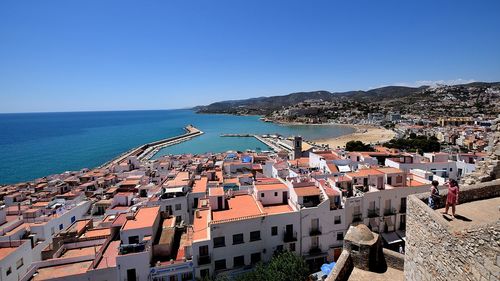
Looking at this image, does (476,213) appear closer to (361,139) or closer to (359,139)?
(361,139)

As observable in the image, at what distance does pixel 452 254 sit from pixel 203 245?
14.1 meters

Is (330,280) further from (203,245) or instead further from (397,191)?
(397,191)

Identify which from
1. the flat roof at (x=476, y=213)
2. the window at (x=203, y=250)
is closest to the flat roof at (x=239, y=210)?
the window at (x=203, y=250)

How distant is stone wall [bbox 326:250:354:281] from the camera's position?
297 inches

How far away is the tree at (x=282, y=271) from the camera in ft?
47.4

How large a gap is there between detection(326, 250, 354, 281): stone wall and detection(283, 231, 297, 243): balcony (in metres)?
10.1

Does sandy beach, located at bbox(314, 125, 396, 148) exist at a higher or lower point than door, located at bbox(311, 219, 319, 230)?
lower

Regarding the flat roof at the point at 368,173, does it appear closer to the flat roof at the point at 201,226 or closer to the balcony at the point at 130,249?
the flat roof at the point at 201,226

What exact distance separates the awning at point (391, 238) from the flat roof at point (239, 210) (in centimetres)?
916

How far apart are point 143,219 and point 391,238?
16.9 meters

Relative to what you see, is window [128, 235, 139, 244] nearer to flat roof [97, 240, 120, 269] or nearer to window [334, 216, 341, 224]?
flat roof [97, 240, 120, 269]

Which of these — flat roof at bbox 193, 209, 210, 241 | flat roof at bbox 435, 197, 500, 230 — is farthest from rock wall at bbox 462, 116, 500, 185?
flat roof at bbox 193, 209, 210, 241

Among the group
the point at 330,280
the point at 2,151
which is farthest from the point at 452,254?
the point at 2,151

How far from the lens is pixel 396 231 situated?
20.4 meters
